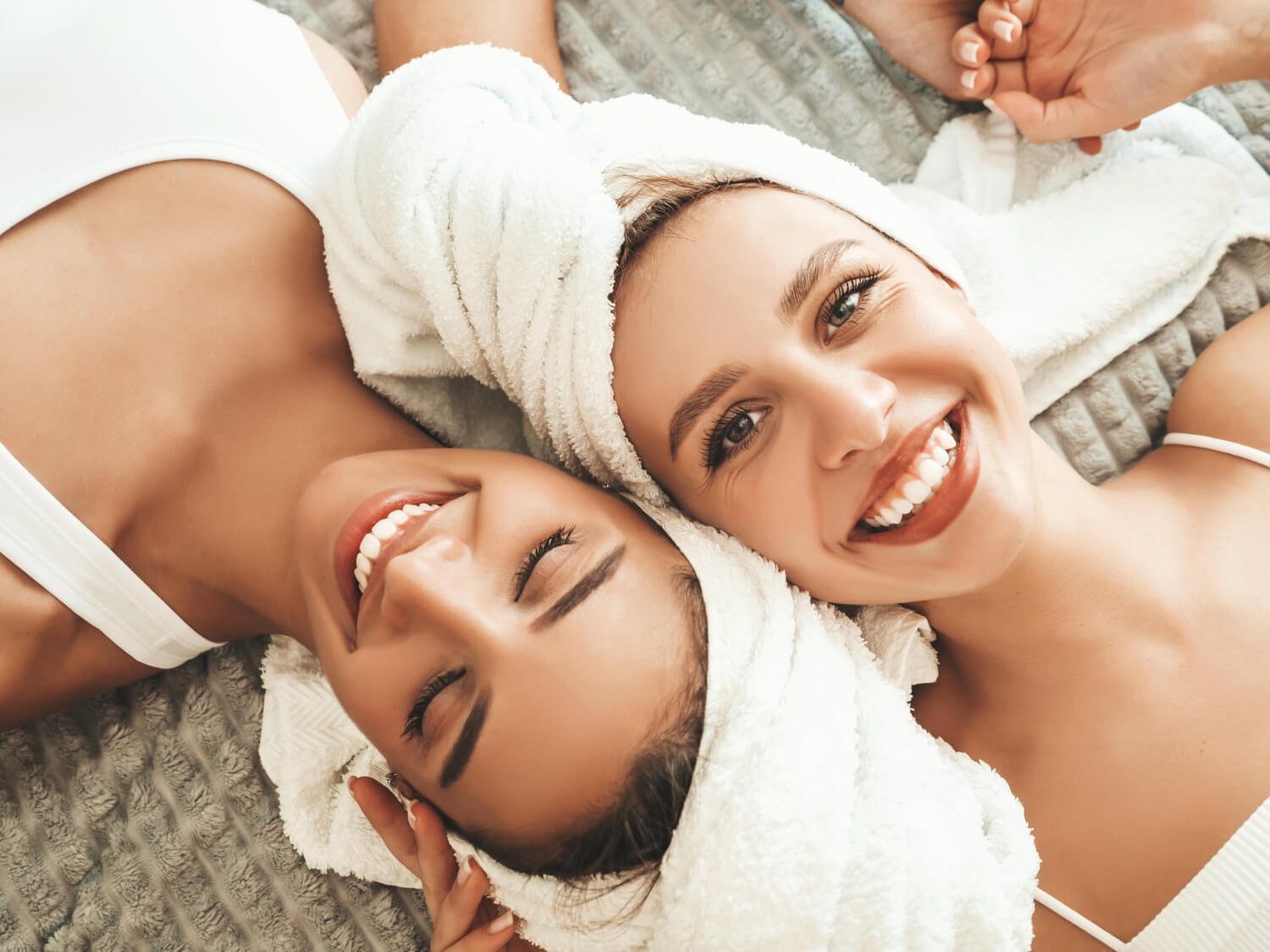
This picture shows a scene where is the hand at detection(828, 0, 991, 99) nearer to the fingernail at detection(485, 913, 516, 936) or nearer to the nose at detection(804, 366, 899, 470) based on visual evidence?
the nose at detection(804, 366, 899, 470)

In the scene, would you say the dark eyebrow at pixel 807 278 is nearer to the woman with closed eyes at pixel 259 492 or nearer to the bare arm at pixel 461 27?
the woman with closed eyes at pixel 259 492

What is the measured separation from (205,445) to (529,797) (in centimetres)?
61

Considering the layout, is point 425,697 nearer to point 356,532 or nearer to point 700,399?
point 356,532

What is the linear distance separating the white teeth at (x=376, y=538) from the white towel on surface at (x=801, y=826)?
0.26m

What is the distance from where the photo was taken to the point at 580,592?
0.77m

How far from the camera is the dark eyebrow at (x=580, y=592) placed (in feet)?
2.48

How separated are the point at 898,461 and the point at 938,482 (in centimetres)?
5

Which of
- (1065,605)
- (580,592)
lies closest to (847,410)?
(580,592)

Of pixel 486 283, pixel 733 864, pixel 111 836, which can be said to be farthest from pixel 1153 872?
pixel 111 836

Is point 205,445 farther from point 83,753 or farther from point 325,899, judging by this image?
point 325,899

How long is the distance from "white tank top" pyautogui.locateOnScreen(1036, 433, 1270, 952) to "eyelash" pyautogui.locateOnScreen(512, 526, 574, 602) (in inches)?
29.5

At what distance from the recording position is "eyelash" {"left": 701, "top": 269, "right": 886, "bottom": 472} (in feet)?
2.75

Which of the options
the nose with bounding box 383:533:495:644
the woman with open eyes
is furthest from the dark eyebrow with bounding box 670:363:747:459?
the nose with bounding box 383:533:495:644

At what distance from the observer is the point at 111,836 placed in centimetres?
114
